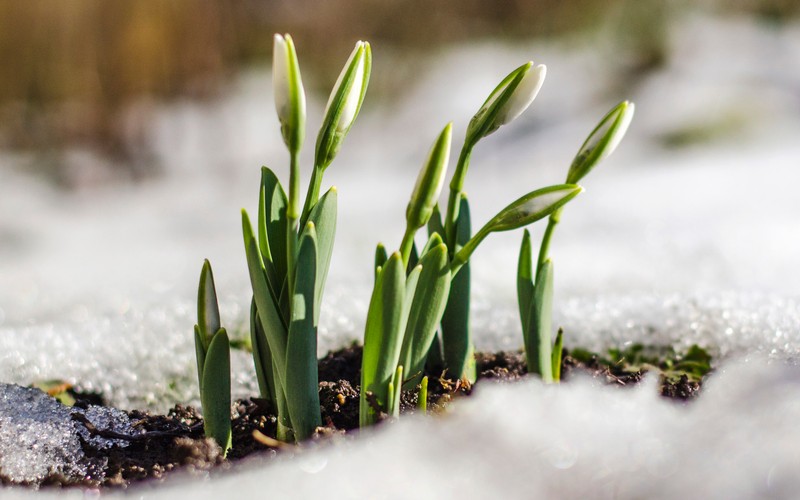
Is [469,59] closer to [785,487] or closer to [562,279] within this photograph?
[562,279]

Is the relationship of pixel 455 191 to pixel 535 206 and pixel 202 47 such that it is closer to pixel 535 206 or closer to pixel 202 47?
pixel 535 206

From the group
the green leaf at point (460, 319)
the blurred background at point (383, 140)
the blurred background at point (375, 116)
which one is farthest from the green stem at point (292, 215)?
the blurred background at point (375, 116)

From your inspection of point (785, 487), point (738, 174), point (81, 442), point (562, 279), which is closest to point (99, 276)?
point (562, 279)

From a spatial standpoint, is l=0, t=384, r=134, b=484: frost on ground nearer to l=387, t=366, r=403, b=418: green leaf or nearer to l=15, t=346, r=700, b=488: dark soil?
l=15, t=346, r=700, b=488: dark soil

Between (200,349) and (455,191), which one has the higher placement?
(455,191)

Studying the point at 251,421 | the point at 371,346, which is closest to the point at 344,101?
the point at 371,346

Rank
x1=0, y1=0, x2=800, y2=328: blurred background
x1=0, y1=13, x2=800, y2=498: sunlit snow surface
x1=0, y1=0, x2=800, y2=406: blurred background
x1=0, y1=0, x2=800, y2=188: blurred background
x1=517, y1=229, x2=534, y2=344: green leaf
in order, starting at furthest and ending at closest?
x1=0, y1=0, x2=800, y2=188: blurred background, x1=0, y1=0, x2=800, y2=328: blurred background, x1=0, y1=0, x2=800, y2=406: blurred background, x1=517, y1=229, x2=534, y2=344: green leaf, x1=0, y1=13, x2=800, y2=498: sunlit snow surface

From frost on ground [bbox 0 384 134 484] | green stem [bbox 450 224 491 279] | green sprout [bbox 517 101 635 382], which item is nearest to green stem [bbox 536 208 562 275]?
green sprout [bbox 517 101 635 382]
